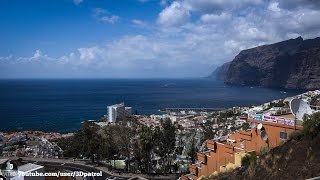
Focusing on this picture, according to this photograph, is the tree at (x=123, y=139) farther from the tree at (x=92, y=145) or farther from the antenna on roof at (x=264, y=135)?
the antenna on roof at (x=264, y=135)

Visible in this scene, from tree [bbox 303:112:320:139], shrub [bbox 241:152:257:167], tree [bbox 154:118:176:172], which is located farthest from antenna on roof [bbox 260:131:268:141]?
tree [bbox 154:118:176:172]

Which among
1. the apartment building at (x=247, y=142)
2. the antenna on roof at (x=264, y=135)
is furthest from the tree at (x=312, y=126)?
the antenna on roof at (x=264, y=135)

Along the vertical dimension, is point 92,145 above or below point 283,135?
below

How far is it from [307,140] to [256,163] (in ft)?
7.39

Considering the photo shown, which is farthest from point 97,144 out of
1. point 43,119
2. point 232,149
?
point 43,119

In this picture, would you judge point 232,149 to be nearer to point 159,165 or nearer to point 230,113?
point 159,165

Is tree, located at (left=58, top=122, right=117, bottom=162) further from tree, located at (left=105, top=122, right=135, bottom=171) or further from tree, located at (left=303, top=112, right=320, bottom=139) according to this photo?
tree, located at (left=303, top=112, right=320, bottom=139)

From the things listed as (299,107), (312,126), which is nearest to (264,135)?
(299,107)

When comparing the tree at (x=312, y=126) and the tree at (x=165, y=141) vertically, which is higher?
the tree at (x=312, y=126)

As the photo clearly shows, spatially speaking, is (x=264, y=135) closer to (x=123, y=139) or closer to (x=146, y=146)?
(x=146, y=146)

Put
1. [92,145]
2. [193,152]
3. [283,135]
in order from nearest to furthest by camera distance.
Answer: [283,135] → [92,145] → [193,152]

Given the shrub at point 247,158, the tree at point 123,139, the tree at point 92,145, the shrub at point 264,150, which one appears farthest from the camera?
the tree at point 123,139

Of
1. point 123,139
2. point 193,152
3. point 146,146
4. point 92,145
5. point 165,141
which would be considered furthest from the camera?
point 123,139

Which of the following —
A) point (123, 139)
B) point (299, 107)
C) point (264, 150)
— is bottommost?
point (123, 139)
